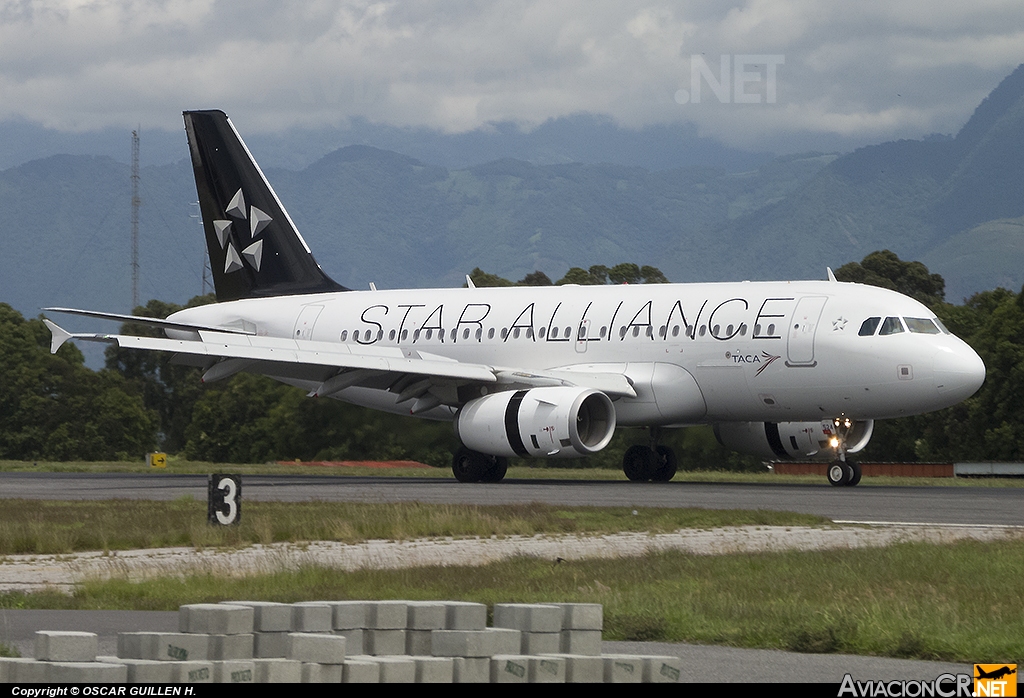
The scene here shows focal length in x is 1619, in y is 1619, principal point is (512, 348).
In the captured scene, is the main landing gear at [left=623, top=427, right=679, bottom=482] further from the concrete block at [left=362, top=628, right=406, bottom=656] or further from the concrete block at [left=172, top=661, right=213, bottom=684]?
the concrete block at [left=172, top=661, right=213, bottom=684]

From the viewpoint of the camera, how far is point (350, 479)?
38.1 metres

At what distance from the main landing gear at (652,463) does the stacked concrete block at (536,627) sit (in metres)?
28.5

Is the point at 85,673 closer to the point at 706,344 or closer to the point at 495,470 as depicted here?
the point at 706,344

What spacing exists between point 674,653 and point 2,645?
4.30 meters

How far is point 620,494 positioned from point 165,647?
2272 centimetres

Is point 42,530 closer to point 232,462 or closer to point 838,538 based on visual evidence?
point 838,538

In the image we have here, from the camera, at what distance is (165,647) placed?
295 inches

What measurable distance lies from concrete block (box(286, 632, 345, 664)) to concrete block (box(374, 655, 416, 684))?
20 centimetres

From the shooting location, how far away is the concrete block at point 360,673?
7.33m

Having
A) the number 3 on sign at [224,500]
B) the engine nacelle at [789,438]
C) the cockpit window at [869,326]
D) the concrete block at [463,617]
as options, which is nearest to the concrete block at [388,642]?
the concrete block at [463,617]

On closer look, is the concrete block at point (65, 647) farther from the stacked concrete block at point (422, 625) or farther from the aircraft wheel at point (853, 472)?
the aircraft wheel at point (853, 472)

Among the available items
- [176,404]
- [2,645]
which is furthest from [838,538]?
[176,404]

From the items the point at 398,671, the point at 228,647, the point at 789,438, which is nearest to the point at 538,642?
the point at 398,671

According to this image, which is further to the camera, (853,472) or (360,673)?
(853,472)
